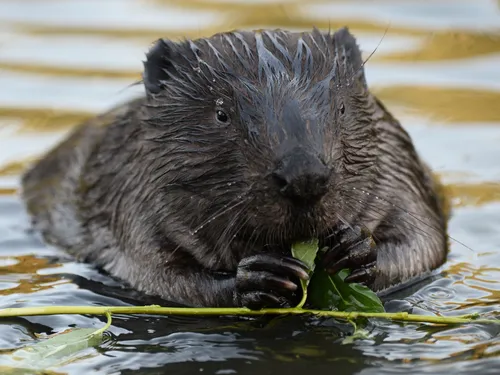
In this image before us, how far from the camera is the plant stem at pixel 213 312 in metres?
4.87

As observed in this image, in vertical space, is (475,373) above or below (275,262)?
below

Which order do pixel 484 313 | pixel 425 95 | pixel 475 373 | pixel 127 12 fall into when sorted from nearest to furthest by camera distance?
pixel 475 373 → pixel 484 313 → pixel 425 95 → pixel 127 12

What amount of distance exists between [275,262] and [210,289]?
0.60m

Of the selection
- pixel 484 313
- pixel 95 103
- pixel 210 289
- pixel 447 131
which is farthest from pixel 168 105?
pixel 95 103

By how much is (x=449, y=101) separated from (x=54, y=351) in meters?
4.64

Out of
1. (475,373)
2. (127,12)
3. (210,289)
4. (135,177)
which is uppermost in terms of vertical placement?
(127,12)

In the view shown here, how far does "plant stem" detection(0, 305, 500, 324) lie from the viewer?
487cm

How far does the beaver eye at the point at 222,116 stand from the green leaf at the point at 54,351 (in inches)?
34.8

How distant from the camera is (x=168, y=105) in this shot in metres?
5.37

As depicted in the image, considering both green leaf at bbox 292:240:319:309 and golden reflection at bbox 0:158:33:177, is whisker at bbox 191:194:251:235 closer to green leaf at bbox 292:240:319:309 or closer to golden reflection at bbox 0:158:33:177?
green leaf at bbox 292:240:319:309

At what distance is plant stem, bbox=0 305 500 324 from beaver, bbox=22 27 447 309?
0.26 feet

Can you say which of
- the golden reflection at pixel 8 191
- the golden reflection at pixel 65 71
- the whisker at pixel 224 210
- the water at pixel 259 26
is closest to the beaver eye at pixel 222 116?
the whisker at pixel 224 210

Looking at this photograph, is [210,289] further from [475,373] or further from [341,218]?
[475,373]

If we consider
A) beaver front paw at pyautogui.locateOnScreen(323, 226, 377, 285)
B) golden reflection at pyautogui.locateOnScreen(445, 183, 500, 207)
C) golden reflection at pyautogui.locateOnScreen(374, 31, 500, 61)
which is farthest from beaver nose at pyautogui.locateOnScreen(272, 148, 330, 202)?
golden reflection at pyautogui.locateOnScreen(374, 31, 500, 61)
